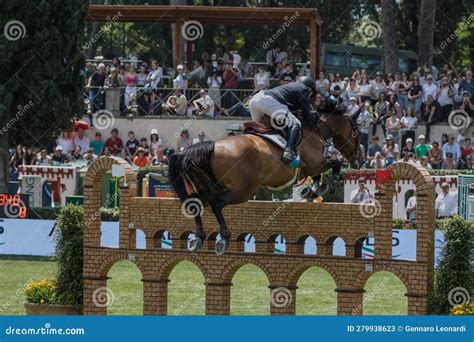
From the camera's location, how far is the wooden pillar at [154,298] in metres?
21.2

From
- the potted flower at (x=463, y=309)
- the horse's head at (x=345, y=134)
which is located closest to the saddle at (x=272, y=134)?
the horse's head at (x=345, y=134)

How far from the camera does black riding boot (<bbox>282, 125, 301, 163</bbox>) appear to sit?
19375 millimetres

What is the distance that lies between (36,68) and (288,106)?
16.9 metres

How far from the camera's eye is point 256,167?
64.1 feet

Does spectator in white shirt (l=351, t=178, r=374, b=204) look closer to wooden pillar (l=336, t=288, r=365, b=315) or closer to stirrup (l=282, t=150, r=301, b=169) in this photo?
wooden pillar (l=336, t=288, r=365, b=315)

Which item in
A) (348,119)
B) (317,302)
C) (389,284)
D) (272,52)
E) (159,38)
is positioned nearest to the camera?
(348,119)

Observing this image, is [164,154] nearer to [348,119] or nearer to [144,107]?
[144,107]

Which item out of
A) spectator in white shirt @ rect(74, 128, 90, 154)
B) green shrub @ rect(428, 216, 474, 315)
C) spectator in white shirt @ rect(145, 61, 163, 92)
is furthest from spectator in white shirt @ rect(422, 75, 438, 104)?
green shrub @ rect(428, 216, 474, 315)

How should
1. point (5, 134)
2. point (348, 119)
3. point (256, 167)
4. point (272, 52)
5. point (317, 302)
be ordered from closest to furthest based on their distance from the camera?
1. point (256, 167)
2. point (348, 119)
3. point (317, 302)
4. point (5, 134)
5. point (272, 52)

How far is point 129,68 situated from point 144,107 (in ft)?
4.19

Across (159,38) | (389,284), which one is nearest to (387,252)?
(389,284)

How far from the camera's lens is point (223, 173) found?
63.6ft

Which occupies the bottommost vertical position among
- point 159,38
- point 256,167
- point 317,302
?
point 317,302

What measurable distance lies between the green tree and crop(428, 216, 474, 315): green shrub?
18471 millimetres
